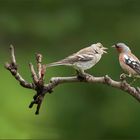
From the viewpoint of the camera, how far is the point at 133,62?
5.75 m

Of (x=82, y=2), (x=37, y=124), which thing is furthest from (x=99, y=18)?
(x=37, y=124)

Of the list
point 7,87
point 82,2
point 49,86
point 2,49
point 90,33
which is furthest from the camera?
point 82,2

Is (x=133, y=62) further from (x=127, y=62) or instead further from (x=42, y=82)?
(x=42, y=82)

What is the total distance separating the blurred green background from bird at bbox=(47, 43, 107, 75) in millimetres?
6069

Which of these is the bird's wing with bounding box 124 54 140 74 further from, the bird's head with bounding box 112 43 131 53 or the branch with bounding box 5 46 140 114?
the branch with bounding box 5 46 140 114

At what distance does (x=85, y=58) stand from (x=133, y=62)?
30 centimetres

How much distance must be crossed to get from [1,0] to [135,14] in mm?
2351

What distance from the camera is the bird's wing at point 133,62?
18.5ft

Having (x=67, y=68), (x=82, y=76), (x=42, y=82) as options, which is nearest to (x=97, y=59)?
(x=82, y=76)

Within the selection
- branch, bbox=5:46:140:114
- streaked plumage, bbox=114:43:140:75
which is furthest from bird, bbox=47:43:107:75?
branch, bbox=5:46:140:114

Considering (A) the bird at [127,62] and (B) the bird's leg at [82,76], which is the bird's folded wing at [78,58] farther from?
(B) the bird's leg at [82,76]

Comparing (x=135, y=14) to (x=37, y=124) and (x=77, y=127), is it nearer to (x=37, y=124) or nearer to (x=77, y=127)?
(x=77, y=127)

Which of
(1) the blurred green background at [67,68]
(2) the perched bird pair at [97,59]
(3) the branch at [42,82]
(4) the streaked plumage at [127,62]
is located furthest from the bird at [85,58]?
(1) the blurred green background at [67,68]

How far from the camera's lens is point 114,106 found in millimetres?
15359
